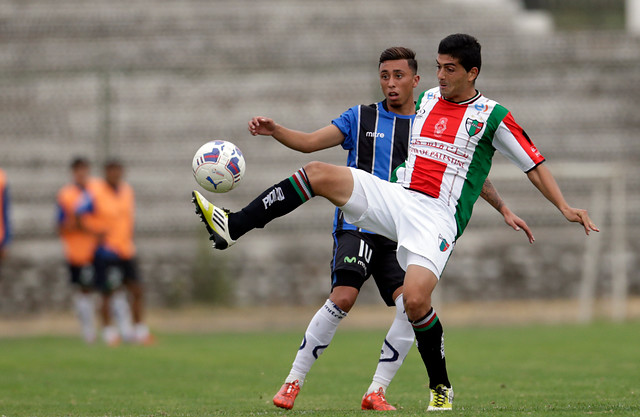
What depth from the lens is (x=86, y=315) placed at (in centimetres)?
1399

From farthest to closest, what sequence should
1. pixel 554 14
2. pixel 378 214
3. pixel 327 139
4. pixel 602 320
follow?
1. pixel 554 14
2. pixel 602 320
3. pixel 327 139
4. pixel 378 214

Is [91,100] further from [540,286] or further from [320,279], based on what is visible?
[540,286]

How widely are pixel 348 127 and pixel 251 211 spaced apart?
1310 millimetres

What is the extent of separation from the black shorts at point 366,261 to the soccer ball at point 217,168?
0.92 m

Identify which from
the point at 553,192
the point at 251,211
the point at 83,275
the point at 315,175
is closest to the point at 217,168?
the point at 251,211

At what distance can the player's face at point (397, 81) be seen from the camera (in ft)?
22.9

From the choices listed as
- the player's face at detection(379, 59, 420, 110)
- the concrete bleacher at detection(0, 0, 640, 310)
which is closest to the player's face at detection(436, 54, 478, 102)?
the player's face at detection(379, 59, 420, 110)

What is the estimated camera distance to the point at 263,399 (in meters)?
7.35

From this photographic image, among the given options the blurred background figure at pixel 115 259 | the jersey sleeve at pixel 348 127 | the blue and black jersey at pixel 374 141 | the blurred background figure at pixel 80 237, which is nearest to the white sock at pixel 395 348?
the blue and black jersey at pixel 374 141

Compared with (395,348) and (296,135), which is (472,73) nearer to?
(296,135)

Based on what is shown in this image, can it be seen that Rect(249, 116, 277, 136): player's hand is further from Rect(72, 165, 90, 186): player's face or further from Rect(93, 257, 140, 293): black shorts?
Rect(72, 165, 90, 186): player's face

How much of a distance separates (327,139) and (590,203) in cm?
1164

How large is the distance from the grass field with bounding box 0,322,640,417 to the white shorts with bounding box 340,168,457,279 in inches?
36.4

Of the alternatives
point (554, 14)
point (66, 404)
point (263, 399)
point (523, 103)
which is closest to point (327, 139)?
point (263, 399)
